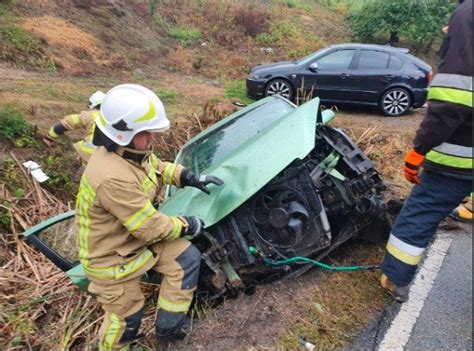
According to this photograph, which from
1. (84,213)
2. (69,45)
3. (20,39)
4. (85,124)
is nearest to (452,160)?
(84,213)

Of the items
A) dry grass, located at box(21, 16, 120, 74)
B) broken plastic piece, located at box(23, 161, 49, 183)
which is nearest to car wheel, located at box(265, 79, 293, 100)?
dry grass, located at box(21, 16, 120, 74)

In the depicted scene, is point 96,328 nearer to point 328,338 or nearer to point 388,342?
point 328,338

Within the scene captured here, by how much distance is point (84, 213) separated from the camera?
98.3 inches

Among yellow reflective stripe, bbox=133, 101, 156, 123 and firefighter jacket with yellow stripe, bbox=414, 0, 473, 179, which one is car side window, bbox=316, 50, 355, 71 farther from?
yellow reflective stripe, bbox=133, 101, 156, 123

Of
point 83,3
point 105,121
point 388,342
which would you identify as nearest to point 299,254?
point 388,342

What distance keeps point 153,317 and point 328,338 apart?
3.93ft

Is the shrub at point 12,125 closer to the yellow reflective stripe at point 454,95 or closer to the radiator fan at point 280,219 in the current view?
the radiator fan at point 280,219

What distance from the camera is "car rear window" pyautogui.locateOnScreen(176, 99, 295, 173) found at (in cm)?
349

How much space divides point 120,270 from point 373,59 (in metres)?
7.69

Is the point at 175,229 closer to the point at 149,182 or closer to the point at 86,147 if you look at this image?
the point at 149,182

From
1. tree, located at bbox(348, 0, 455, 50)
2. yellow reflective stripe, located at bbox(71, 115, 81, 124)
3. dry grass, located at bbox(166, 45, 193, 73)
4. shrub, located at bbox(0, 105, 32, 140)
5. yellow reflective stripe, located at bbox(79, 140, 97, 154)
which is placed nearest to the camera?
yellow reflective stripe, located at bbox(79, 140, 97, 154)

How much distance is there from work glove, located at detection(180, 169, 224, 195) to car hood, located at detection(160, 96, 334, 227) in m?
0.05

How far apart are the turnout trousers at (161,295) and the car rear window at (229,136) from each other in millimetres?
882

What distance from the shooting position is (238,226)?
2752 mm
